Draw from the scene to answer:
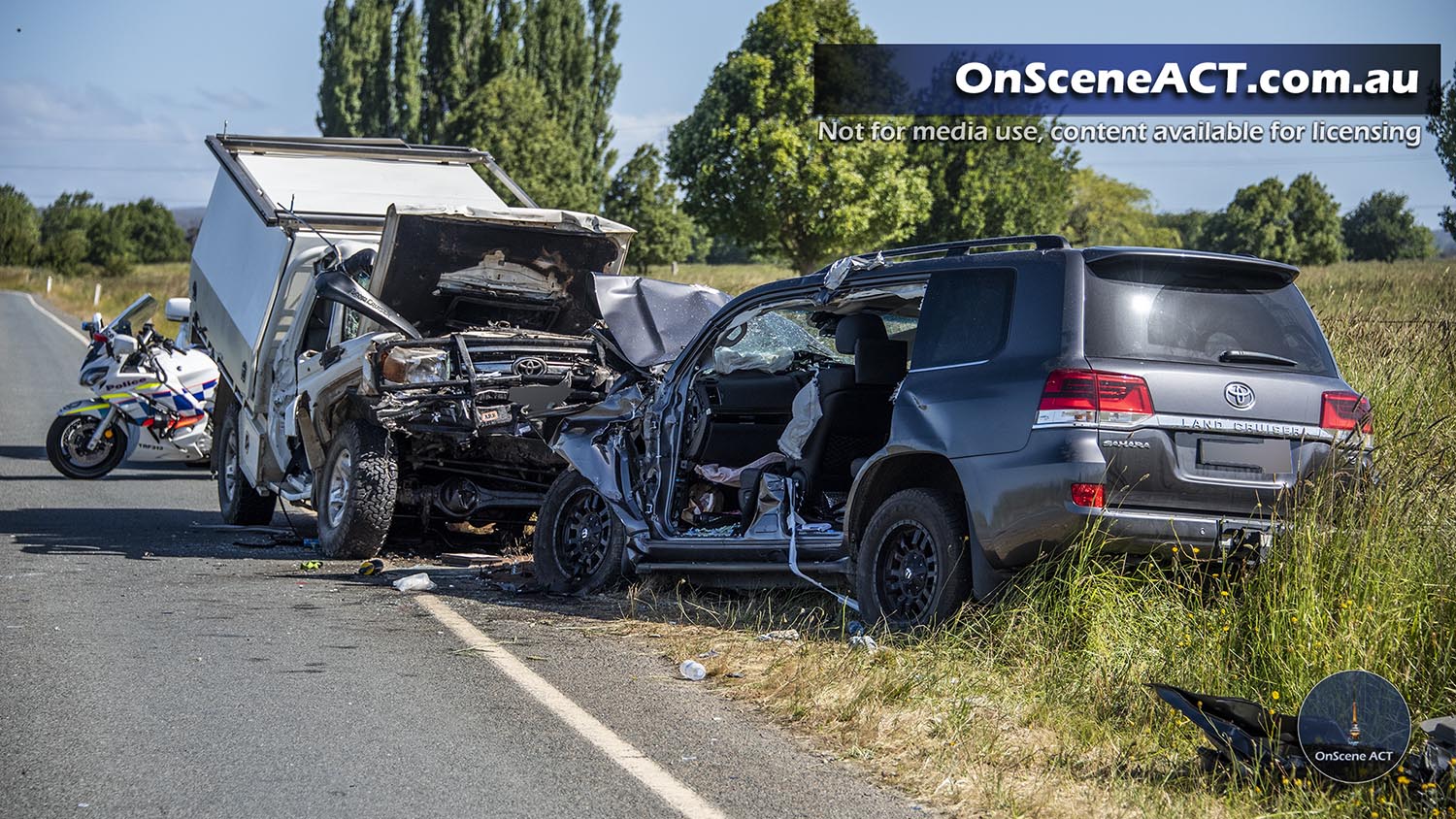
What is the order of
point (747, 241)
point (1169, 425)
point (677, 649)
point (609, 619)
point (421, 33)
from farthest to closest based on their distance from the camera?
1. point (421, 33)
2. point (747, 241)
3. point (609, 619)
4. point (677, 649)
5. point (1169, 425)

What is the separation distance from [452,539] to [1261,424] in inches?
268

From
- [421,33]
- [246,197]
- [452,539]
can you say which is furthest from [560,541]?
[421,33]

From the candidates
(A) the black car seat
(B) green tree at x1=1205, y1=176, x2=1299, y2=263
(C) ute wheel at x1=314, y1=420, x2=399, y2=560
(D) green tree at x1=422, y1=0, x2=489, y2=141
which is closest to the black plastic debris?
(A) the black car seat

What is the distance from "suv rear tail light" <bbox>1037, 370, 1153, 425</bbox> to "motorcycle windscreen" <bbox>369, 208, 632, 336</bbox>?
544 cm

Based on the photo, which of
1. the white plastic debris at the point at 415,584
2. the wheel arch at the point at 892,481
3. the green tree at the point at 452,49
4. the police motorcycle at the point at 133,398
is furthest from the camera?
the green tree at the point at 452,49

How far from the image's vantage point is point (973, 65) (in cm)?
1933

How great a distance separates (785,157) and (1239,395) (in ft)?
129

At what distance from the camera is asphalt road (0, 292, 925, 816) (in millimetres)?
4848

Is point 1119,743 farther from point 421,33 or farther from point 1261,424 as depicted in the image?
point 421,33

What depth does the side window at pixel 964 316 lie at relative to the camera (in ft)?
22.2

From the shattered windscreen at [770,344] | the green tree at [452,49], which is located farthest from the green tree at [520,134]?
the shattered windscreen at [770,344]

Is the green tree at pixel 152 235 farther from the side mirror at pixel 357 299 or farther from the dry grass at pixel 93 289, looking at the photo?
the side mirror at pixel 357 299

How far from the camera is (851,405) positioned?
26.3ft

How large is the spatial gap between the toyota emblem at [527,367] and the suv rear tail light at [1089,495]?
16.9 feet
